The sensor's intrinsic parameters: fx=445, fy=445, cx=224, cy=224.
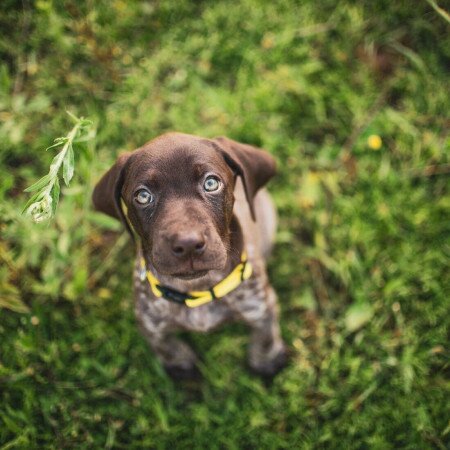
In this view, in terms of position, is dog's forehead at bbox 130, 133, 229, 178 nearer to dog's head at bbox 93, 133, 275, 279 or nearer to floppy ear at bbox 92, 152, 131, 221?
dog's head at bbox 93, 133, 275, 279

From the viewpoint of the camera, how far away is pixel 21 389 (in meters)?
4.24

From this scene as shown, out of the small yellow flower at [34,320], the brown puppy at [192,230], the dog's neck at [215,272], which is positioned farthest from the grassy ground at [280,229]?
the dog's neck at [215,272]

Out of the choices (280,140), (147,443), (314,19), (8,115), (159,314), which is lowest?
(147,443)

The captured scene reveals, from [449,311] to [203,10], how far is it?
15.2ft

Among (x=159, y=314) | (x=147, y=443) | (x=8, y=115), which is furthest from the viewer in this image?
(x=8, y=115)

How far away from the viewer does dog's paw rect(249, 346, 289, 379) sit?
4340mm

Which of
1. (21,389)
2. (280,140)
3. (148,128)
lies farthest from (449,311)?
(21,389)

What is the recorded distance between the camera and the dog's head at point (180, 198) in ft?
9.02

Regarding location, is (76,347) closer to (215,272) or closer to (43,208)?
(215,272)

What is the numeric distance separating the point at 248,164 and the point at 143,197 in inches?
33.8

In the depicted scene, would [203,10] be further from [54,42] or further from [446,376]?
[446,376]

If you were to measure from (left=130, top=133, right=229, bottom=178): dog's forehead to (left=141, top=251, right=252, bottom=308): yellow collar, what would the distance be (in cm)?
79

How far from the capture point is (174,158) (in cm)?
291

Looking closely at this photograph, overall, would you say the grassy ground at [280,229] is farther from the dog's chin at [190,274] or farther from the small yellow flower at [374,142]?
the dog's chin at [190,274]
